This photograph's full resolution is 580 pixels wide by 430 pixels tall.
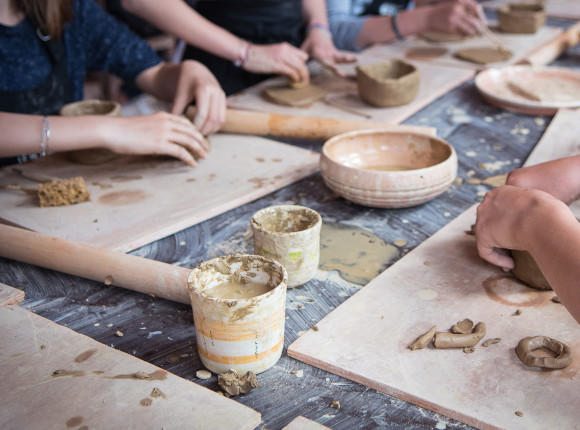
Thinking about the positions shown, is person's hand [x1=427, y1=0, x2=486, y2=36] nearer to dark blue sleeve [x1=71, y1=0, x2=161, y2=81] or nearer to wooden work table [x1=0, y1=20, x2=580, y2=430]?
wooden work table [x1=0, y1=20, x2=580, y2=430]

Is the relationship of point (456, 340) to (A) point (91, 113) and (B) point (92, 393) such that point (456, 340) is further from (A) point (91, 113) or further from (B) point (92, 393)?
(A) point (91, 113)

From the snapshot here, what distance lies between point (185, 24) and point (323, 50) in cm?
66

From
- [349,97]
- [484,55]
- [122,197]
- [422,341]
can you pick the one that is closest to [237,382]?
[422,341]

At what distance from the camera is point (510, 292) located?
3.98 ft

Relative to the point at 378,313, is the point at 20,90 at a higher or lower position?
higher

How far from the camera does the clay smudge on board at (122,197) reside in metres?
1.63

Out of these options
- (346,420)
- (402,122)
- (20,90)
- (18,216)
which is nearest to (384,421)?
(346,420)

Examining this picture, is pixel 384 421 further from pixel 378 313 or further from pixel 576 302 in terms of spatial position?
pixel 576 302

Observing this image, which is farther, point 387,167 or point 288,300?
point 387,167

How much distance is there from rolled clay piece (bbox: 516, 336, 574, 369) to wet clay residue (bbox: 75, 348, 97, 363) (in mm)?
760

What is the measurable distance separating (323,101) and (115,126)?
885 millimetres

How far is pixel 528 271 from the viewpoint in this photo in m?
1.20

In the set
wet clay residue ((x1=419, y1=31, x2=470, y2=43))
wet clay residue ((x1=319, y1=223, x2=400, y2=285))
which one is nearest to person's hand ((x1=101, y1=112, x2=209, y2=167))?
wet clay residue ((x1=319, y1=223, x2=400, y2=285))

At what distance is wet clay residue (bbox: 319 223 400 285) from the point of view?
1.31 m
